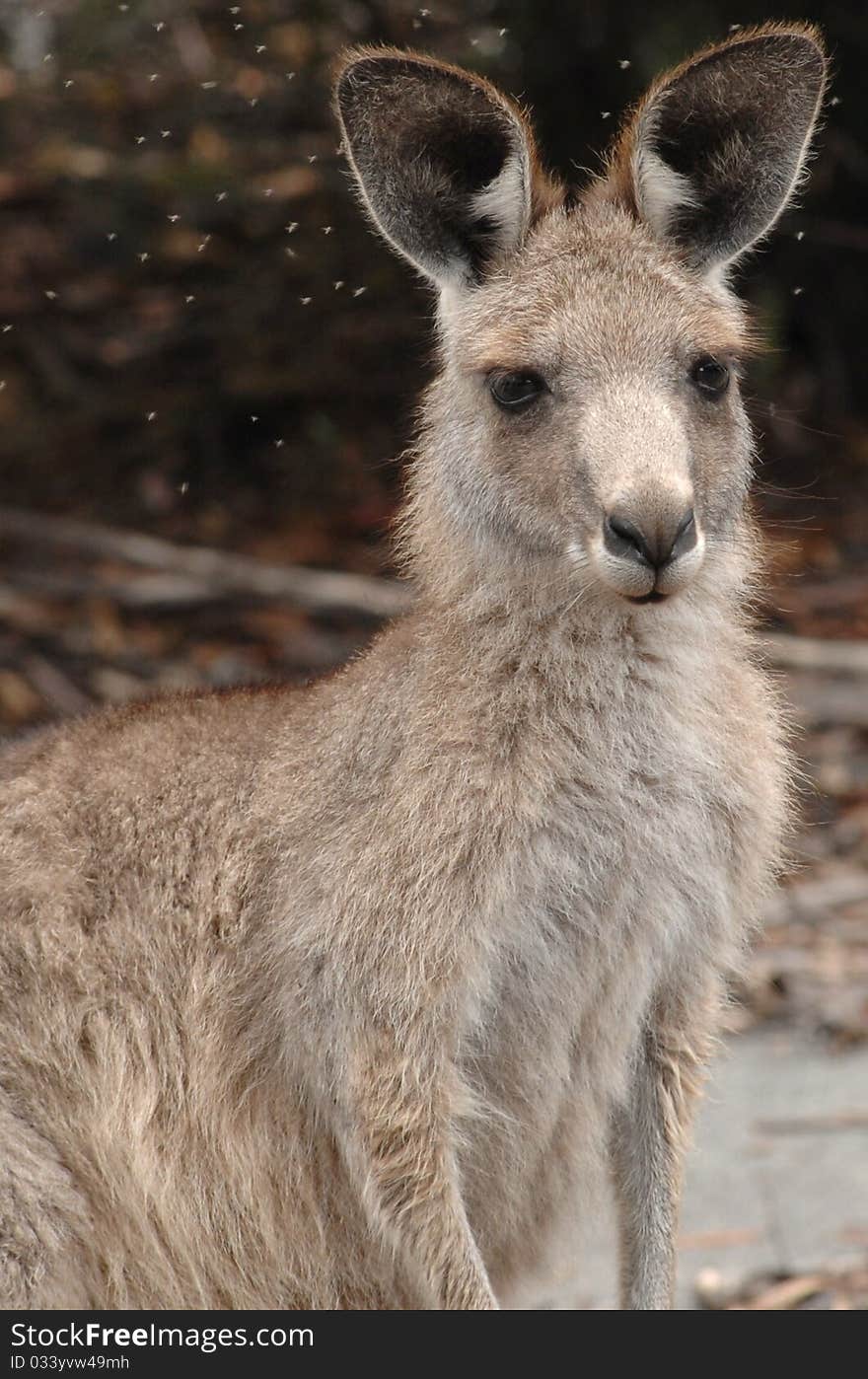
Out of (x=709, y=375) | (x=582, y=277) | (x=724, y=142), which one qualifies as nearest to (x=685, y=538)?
(x=709, y=375)

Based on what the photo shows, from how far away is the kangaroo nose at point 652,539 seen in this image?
3299 millimetres

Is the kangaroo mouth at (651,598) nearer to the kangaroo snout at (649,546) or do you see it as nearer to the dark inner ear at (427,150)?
the kangaroo snout at (649,546)

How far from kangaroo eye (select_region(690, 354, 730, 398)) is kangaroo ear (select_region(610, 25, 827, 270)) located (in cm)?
32

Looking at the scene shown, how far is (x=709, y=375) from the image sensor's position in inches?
147

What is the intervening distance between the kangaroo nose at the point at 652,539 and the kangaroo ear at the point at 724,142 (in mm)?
848

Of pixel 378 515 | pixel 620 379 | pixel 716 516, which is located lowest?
pixel 378 515

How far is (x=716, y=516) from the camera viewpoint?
371 cm

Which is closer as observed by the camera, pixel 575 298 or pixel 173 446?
pixel 575 298

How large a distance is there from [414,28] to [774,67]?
14.3 feet

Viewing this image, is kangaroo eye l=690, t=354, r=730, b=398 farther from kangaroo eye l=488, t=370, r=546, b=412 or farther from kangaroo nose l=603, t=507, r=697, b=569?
kangaroo nose l=603, t=507, r=697, b=569

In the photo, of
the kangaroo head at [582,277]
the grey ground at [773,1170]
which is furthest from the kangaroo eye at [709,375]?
the grey ground at [773,1170]

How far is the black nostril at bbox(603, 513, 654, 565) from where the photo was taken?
331cm

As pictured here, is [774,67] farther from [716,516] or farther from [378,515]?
[378,515]

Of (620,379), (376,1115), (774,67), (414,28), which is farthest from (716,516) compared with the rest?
(414,28)
